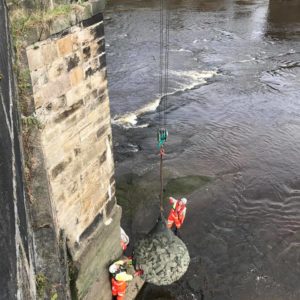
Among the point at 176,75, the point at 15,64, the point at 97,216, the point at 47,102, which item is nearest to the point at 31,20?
the point at 15,64

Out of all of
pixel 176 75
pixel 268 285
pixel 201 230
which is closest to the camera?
pixel 268 285

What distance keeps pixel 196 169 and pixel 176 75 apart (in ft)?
30.6

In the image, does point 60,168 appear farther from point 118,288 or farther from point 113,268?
point 118,288

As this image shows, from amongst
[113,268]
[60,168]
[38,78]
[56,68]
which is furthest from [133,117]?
[38,78]

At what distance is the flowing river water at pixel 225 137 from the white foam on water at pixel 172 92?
0.05 m

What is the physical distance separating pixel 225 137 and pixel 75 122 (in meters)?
10.2

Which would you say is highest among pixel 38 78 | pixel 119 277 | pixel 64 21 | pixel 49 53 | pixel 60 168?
pixel 64 21

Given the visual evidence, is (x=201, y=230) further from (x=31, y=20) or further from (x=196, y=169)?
(x=31, y=20)

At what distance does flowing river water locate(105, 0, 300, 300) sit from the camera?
31.3ft

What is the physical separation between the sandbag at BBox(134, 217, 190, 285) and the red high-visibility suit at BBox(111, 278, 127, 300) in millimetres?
878

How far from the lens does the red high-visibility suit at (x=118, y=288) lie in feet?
25.1

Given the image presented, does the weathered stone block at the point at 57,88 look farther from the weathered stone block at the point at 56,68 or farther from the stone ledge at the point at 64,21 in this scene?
the stone ledge at the point at 64,21

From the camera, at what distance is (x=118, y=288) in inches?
303

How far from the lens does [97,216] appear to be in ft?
23.4
